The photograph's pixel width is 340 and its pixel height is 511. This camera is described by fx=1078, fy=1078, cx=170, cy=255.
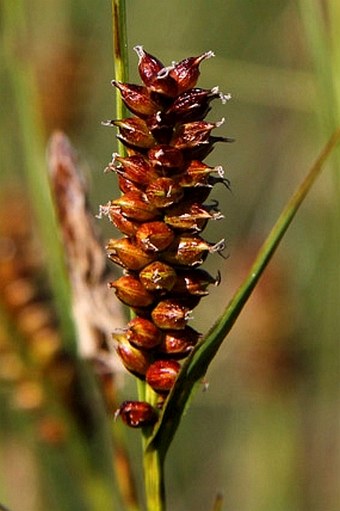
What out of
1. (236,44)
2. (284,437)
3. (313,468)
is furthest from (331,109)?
(236,44)

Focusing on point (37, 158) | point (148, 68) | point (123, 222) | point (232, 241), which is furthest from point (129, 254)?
point (232, 241)

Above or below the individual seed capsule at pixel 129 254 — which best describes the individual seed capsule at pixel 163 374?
below

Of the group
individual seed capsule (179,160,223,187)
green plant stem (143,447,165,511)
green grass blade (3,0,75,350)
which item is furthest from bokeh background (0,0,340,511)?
individual seed capsule (179,160,223,187)

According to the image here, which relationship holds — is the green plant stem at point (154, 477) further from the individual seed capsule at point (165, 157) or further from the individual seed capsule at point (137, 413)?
the individual seed capsule at point (165, 157)

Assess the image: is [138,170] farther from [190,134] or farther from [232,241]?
[232,241]

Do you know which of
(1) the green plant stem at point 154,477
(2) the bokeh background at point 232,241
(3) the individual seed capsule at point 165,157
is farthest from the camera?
(2) the bokeh background at point 232,241

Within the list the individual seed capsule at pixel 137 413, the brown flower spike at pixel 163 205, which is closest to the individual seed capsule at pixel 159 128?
the brown flower spike at pixel 163 205
